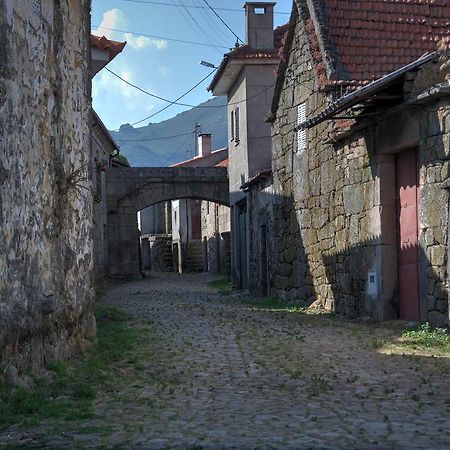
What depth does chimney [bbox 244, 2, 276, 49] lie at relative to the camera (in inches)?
823

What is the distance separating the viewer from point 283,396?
5.92 meters

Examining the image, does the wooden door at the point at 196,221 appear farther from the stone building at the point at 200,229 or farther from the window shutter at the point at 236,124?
the window shutter at the point at 236,124

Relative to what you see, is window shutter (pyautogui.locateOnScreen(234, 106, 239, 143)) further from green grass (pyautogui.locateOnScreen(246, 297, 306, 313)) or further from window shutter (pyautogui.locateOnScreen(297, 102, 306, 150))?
window shutter (pyautogui.locateOnScreen(297, 102, 306, 150))

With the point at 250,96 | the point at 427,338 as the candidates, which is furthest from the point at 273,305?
the point at 250,96

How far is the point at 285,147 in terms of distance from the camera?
15.9 m

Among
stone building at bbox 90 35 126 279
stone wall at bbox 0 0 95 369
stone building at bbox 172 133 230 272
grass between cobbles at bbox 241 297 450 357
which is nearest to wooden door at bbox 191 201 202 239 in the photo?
stone building at bbox 172 133 230 272

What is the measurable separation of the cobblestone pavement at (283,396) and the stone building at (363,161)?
1.22 metres

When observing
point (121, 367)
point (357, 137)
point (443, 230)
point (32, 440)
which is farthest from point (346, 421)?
point (357, 137)

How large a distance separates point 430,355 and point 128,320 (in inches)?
216

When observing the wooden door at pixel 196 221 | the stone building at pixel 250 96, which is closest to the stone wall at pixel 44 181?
the stone building at pixel 250 96

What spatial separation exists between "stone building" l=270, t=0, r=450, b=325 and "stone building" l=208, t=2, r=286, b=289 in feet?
12.5

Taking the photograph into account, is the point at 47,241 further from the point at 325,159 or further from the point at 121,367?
the point at 325,159

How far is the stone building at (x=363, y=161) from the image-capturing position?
940 centimetres

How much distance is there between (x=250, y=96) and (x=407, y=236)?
35.6 feet
